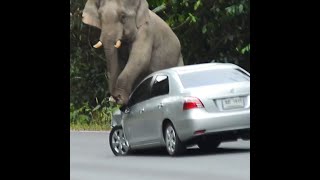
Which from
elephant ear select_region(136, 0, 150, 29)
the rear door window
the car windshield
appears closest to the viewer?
the car windshield

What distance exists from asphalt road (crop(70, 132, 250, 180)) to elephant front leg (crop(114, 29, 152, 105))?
3.23m

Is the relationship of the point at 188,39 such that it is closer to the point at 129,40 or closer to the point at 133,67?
the point at 129,40

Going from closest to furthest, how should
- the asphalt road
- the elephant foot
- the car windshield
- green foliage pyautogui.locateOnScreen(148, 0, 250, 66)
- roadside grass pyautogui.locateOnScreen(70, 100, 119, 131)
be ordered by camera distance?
the asphalt road
the car windshield
the elephant foot
roadside grass pyautogui.locateOnScreen(70, 100, 119, 131)
green foliage pyautogui.locateOnScreen(148, 0, 250, 66)

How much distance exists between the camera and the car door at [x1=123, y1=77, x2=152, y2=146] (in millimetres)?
16953

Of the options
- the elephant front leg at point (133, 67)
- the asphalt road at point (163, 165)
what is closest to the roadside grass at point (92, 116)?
the elephant front leg at point (133, 67)

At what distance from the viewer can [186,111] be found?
15602mm

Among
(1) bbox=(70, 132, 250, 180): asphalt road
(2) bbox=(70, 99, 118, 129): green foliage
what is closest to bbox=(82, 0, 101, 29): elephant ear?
(1) bbox=(70, 132, 250, 180): asphalt road

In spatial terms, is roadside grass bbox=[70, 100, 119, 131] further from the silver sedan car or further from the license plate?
the license plate

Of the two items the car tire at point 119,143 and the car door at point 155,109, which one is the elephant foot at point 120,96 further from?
the car door at point 155,109

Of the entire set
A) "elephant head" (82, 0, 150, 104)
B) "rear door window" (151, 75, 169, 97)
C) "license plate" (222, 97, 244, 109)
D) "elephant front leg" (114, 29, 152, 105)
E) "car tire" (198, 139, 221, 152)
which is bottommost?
"car tire" (198, 139, 221, 152)

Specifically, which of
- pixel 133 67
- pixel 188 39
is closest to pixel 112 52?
pixel 133 67

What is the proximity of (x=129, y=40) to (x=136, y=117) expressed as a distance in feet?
19.6
